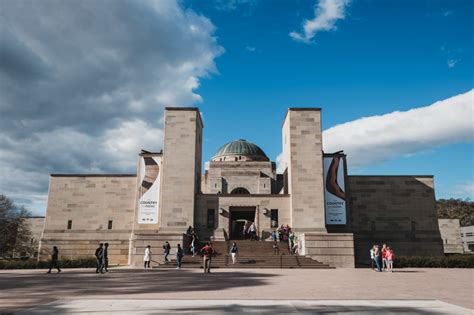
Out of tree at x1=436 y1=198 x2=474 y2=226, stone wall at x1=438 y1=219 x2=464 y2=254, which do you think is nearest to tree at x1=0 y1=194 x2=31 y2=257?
stone wall at x1=438 y1=219 x2=464 y2=254

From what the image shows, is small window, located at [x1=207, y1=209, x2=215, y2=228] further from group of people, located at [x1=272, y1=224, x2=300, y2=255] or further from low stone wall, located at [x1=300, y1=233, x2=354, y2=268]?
low stone wall, located at [x1=300, y1=233, x2=354, y2=268]

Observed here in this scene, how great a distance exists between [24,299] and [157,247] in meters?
14.2

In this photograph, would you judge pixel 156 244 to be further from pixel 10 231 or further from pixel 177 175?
pixel 10 231

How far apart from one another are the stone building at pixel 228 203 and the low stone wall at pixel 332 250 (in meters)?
4.65

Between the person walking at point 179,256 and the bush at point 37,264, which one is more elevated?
the person walking at point 179,256

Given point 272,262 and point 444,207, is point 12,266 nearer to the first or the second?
point 272,262

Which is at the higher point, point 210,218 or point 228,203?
point 228,203

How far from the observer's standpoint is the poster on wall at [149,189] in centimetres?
3127

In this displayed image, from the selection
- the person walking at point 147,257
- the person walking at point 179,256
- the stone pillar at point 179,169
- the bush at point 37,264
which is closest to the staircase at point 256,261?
the person walking at point 179,256

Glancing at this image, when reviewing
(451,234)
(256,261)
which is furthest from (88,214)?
(451,234)

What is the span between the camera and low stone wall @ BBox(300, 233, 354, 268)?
24.3m

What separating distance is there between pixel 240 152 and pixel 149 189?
877 inches

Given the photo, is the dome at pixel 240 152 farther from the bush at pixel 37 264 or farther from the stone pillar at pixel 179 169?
the bush at pixel 37 264

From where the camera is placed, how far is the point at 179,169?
31.1m
